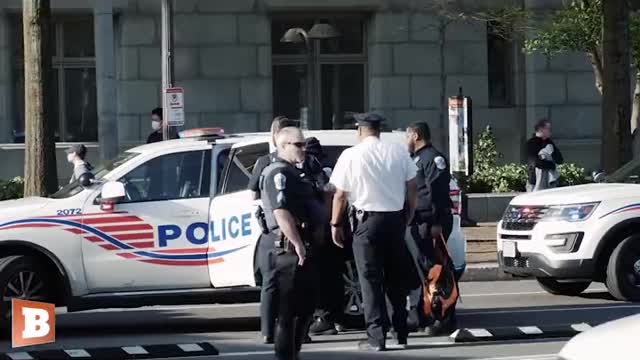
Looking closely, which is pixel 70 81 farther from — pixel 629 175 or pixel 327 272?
pixel 327 272

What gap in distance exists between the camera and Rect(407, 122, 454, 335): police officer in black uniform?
38.5 feet

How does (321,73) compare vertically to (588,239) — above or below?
above

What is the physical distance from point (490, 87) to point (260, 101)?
16.2 feet

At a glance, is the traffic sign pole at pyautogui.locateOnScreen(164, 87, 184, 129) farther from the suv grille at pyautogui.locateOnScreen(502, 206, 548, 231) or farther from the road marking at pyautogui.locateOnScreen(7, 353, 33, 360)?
the road marking at pyautogui.locateOnScreen(7, 353, 33, 360)

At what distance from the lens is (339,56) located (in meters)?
26.8

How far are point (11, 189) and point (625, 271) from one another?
12382mm

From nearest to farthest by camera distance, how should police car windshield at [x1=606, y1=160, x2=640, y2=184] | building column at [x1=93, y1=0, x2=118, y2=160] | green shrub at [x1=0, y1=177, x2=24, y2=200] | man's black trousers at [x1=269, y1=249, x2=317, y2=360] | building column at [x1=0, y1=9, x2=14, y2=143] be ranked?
man's black trousers at [x1=269, y1=249, x2=317, y2=360] → police car windshield at [x1=606, y1=160, x2=640, y2=184] → building column at [x1=93, y1=0, x2=118, y2=160] → green shrub at [x1=0, y1=177, x2=24, y2=200] → building column at [x1=0, y1=9, x2=14, y2=143]

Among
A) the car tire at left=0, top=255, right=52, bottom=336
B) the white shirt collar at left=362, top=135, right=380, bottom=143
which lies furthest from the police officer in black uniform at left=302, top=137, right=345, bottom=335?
the car tire at left=0, top=255, right=52, bottom=336

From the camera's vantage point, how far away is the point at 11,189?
22734 millimetres

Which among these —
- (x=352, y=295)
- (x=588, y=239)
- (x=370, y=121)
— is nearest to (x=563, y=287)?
(x=588, y=239)

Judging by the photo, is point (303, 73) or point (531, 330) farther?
point (303, 73)

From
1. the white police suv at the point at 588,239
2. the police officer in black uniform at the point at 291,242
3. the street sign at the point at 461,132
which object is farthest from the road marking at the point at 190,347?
the street sign at the point at 461,132

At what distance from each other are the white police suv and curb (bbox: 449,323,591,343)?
2.04m

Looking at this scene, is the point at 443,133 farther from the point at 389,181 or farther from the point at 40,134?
the point at 389,181
